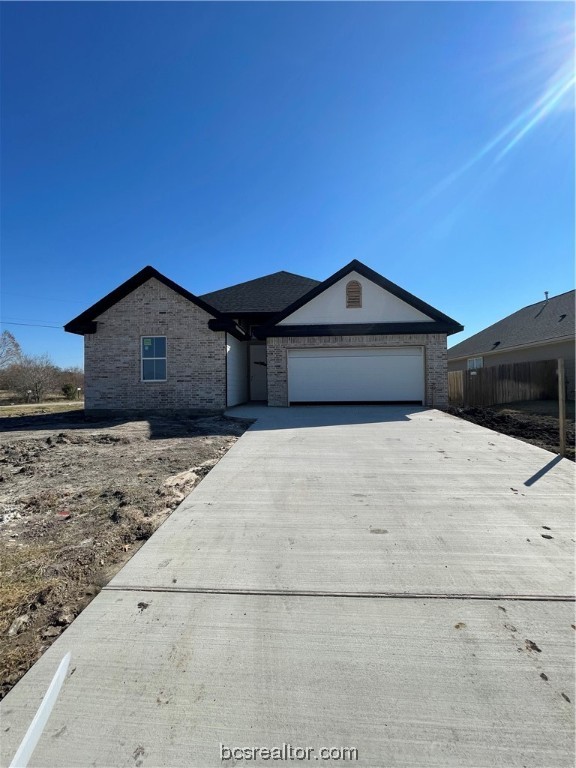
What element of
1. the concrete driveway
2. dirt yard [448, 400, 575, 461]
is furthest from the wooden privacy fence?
the concrete driveway

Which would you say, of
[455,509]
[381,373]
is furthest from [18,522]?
[381,373]

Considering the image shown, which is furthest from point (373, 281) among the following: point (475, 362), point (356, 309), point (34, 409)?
point (475, 362)

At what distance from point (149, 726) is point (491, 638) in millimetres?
1872

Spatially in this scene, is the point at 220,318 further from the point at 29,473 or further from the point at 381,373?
the point at 29,473

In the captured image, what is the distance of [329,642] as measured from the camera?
2.08m

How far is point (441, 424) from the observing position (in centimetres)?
949

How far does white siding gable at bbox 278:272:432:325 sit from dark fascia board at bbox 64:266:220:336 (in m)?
3.22

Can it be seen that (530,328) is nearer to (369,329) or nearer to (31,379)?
(369,329)

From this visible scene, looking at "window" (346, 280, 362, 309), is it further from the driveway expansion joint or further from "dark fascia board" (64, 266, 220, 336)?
the driveway expansion joint

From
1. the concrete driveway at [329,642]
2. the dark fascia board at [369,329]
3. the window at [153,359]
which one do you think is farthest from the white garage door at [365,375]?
the concrete driveway at [329,642]

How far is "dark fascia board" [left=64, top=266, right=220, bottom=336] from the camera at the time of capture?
1245cm

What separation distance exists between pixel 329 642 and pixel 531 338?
2292 centimetres

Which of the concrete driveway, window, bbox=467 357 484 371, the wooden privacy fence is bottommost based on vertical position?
the concrete driveway

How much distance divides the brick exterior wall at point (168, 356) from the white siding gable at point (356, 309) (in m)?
3.21
